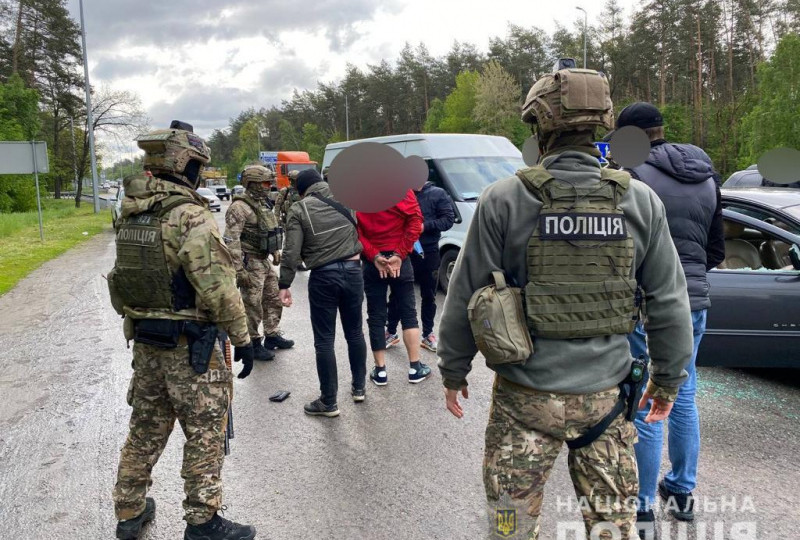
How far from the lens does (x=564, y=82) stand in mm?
1862

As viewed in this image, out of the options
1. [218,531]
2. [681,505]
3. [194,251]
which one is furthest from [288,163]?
[681,505]

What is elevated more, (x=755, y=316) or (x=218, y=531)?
(x=755, y=316)

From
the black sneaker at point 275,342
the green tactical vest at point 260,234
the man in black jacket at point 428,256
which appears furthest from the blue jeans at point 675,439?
the black sneaker at point 275,342

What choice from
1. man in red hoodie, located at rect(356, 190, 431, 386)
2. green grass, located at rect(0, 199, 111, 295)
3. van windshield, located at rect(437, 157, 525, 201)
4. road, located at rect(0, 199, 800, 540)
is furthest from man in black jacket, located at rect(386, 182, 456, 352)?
green grass, located at rect(0, 199, 111, 295)

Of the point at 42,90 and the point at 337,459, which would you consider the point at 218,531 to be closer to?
the point at 337,459

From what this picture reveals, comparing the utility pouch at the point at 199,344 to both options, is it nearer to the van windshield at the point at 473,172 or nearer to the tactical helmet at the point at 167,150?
the tactical helmet at the point at 167,150

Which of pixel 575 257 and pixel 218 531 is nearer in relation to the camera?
pixel 575 257

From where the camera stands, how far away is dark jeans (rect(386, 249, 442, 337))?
5.98 meters

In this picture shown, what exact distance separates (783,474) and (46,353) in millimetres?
6601

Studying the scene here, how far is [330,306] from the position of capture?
165 inches

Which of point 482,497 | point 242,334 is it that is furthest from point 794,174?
point 242,334

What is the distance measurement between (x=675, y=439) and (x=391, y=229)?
257 cm

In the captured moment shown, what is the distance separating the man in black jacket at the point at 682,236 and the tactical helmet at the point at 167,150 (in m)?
2.07

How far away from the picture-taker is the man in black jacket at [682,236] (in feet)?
8.73
